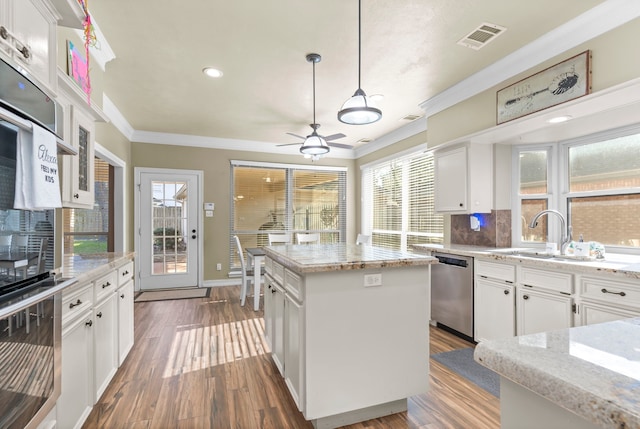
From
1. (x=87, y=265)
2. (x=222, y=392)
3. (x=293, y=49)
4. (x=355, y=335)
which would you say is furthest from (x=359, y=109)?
(x=222, y=392)

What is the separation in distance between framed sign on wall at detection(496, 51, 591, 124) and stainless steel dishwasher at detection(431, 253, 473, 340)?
1.46 m

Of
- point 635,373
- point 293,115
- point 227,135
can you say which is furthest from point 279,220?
point 635,373

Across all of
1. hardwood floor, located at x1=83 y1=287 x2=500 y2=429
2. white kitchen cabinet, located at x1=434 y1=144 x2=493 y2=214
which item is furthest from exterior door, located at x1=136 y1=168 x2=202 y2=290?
white kitchen cabinet, located at x1=434 y1=144 x2=493 y2=214

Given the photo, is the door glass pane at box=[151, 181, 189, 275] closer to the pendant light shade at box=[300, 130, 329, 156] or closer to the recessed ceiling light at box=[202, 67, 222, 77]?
the recessed ceiling light at box=[202, 67, 222, 77]

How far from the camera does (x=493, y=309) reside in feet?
9.51

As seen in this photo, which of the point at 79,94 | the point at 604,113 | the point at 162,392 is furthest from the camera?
the point at 604,113

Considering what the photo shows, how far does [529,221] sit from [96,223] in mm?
5981

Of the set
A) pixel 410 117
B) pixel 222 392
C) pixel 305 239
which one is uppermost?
pixel 410 117

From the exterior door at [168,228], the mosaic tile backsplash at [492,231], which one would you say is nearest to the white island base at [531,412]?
the mosaic tile backsplash at [492,231]

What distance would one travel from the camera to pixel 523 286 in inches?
104

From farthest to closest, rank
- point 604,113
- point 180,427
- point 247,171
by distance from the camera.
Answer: point 247,171
point 604,113
point 180,427

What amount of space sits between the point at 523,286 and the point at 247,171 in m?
4.88

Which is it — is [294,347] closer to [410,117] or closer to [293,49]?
[293,49]

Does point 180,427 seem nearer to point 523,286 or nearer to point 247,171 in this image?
point 523,286
